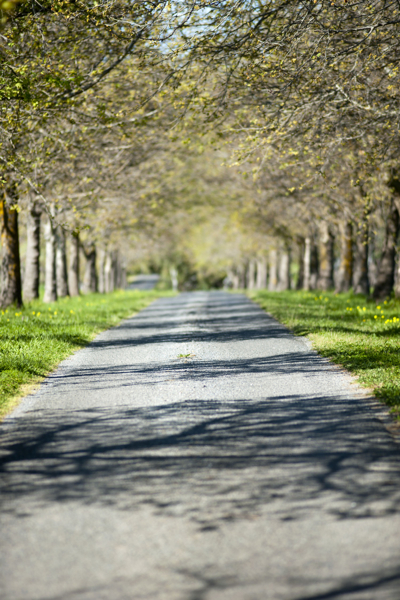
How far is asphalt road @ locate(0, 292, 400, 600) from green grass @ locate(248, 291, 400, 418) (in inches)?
18.7

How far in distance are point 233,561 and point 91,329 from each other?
497 inches

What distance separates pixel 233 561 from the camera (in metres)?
3.72

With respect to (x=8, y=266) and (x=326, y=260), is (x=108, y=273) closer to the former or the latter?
(x=326, y=260)

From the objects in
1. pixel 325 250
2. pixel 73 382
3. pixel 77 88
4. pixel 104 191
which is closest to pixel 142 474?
pixel 73 382

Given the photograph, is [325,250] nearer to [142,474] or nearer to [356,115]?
[356,115]

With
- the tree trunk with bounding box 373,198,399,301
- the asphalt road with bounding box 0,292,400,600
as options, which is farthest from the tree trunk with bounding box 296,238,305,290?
the asphalt road with bounding box 0,292,400,600

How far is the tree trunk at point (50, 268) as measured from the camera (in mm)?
27859

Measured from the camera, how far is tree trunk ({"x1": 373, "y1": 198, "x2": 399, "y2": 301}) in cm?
2453

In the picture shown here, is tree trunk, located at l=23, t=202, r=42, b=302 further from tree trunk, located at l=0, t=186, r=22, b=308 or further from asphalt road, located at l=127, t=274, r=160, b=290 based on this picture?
asphalt road, located at l=127, t=274, r=160, b=290

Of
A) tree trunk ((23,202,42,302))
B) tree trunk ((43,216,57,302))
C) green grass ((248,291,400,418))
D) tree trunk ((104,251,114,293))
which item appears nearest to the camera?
green grass ((248,291,400,418))

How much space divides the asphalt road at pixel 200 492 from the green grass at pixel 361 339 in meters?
0.47

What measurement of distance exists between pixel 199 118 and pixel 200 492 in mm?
14737

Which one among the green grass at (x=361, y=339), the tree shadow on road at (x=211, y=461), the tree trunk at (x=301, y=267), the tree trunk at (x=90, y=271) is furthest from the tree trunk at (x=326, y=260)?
the tree shadow on road at (x=211, y=461)

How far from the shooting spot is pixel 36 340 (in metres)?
12.5
